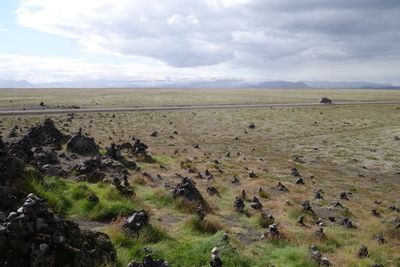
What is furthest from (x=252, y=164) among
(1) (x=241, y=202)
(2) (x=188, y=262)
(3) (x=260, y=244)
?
(2) (x=188, y=262)

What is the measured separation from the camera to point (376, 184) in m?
27.4

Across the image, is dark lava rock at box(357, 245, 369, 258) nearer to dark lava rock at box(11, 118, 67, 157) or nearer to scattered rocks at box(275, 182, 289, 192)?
scattered rocks at box(275, 182, 289, 192)

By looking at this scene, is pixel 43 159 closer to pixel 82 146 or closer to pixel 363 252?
pixel 82 146

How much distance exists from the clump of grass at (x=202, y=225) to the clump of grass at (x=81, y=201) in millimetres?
2227

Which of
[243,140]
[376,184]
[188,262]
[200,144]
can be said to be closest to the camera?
[188,262]

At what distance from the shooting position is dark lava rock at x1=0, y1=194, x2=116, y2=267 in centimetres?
787

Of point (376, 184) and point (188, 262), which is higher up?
point (188, 262)

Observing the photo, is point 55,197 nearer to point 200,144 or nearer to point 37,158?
point 37,158

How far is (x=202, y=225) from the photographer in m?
14.0

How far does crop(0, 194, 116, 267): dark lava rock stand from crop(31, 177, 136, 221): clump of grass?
4722mm

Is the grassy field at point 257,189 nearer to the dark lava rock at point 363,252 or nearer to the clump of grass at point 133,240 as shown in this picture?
the clump of grass at point 133,240

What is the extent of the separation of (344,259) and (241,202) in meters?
5.90

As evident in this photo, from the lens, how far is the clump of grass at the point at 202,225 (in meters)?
13.8

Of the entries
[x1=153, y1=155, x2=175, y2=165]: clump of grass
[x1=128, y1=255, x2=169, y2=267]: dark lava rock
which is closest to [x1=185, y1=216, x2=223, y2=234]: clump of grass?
[x1=128, y1=255, x2=169, y2=267]: dark lava rock
